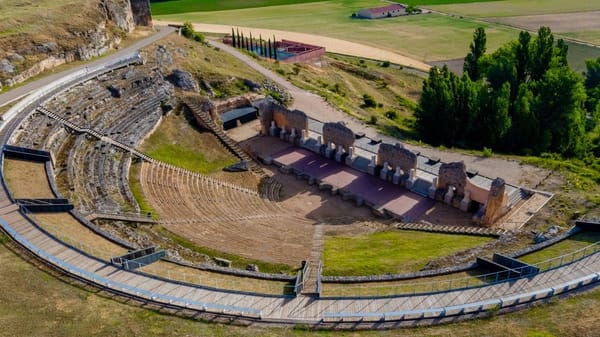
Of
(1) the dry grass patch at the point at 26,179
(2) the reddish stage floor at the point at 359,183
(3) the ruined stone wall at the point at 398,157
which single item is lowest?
(2) the reddish stage floor at the point at 359,183

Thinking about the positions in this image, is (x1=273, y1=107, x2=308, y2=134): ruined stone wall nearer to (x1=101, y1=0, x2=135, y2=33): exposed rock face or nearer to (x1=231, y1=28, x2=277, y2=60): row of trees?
(x1=101, y1=0, x2=135, y2=33): exposed rock face

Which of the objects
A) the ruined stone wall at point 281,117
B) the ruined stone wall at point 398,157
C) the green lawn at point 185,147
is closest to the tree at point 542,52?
the ruined stone wall at point 398,157

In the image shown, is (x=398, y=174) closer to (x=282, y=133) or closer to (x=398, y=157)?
(x=398, y=157)

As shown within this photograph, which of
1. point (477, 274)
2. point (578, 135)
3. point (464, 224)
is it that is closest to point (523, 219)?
point (464, 224)

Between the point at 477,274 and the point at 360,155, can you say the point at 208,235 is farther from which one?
the point at 360,155

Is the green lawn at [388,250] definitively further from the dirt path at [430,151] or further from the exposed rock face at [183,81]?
the exposed rock face at [183,81]

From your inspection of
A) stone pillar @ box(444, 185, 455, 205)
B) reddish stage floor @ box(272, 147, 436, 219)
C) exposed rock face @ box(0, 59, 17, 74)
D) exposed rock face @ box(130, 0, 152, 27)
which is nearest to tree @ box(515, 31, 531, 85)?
stone pillar @ box(444, 185, 455, 205)
